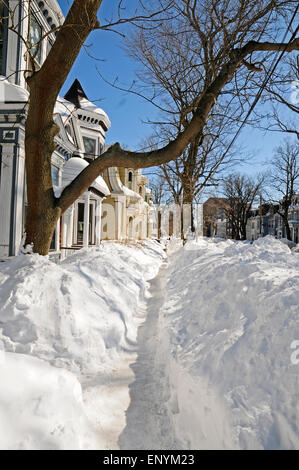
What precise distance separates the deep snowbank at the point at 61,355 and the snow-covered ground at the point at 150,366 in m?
0.01

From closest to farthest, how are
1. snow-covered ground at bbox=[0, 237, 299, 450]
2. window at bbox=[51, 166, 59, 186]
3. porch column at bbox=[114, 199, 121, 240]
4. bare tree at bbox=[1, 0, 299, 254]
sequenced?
snow-covered ground at bbox=[0, 237, 299, 450], bare tree at bbox=[1, 0, 299, 254], window at bbox=[51, 166, 59, 186], porch column at bbox=[114, 199, 121, 240]

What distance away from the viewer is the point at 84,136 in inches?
704

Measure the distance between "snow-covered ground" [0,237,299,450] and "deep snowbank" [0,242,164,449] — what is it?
0.01m

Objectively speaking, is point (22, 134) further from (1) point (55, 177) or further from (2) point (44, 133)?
(2) point (44, 133)

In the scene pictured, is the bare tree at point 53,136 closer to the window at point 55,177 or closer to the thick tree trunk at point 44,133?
the thick tree trunk at point 44,133

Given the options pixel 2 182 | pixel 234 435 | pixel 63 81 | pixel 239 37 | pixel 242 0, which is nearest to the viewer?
pixel 234 435

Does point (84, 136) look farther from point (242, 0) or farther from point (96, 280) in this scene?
point (96, 280)

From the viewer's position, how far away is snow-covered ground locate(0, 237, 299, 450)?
86.1 inches

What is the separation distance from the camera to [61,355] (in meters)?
3.77

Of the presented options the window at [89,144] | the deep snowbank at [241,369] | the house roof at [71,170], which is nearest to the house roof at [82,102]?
the window at [89,144]

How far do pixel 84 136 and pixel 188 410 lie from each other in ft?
58.1

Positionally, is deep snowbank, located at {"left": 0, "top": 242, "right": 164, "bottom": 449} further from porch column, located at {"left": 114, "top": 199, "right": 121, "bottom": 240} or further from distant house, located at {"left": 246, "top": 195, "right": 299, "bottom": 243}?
distant house, located at {"left": 246, "top": 195, "right": 299, "bottom": 243}

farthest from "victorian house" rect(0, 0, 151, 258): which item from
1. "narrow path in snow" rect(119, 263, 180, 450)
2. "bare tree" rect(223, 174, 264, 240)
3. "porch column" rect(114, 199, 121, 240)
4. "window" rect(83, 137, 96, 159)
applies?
"bare tree" rect(223, 174, 264, 240)
